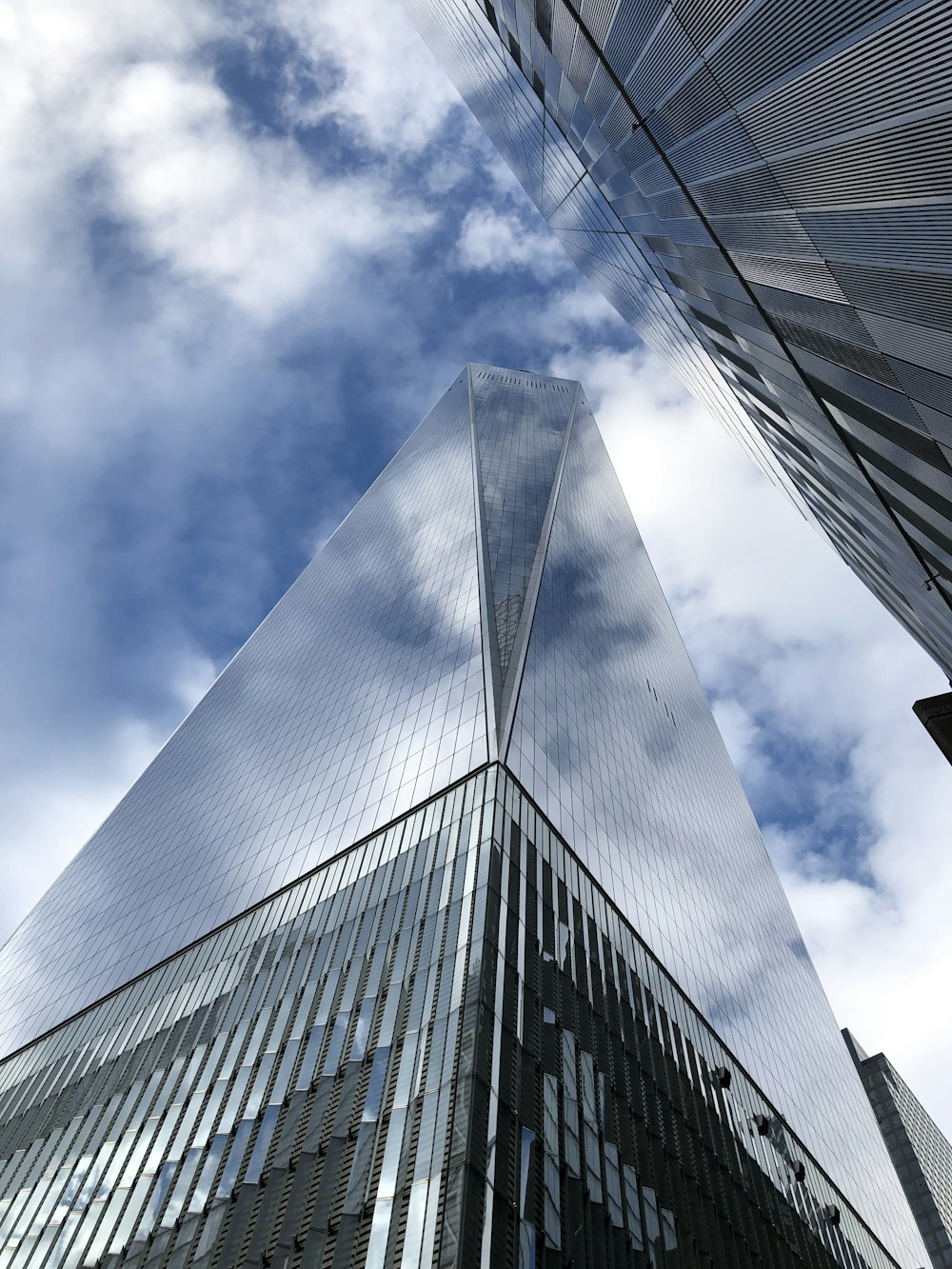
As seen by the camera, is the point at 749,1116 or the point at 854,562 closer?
the point at 749,1116

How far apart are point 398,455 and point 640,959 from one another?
315 ft

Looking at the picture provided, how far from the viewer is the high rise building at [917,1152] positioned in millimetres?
94688

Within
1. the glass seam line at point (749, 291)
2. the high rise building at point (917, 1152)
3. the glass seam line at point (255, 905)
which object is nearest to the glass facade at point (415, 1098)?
the glass seam line at point (255, 905)

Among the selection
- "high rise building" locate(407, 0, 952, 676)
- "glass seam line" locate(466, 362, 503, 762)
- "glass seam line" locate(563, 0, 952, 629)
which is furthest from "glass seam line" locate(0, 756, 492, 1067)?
"high rise building" locate(407, 0, 952, 676)

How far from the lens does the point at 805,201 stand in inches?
472

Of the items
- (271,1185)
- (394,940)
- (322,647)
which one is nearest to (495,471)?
(322,647)

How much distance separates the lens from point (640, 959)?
3394cm

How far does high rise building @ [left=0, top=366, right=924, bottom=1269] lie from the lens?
20.0m

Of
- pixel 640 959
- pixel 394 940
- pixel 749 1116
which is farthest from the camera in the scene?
pixel 749 1116

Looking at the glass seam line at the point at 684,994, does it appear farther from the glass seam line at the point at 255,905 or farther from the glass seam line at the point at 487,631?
the glass seam line at the point at 487,631

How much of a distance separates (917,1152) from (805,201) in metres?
130

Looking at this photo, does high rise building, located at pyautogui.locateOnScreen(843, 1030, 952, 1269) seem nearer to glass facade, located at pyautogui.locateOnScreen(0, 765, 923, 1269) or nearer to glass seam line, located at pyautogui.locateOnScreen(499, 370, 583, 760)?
glass facade, located at pyautogui.locateOnScreen(0, 765, 923, 1269)

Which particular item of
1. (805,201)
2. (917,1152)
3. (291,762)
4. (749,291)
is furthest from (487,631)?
(917,1152)

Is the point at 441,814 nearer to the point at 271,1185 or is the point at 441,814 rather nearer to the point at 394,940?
the point at 394,940
